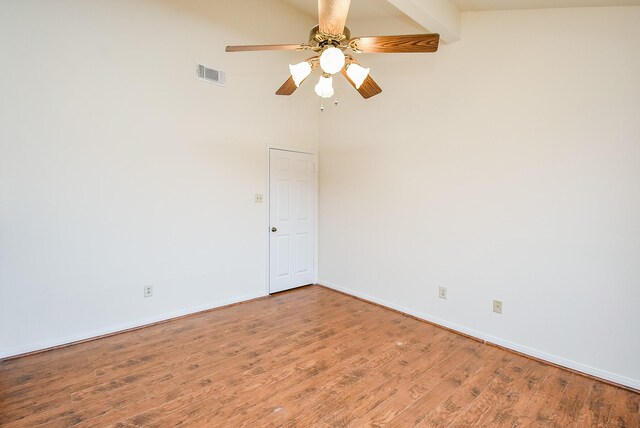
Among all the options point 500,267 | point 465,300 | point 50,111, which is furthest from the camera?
point 465,300

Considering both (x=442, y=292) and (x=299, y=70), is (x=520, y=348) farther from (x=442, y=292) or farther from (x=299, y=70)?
(x=299, y=70)

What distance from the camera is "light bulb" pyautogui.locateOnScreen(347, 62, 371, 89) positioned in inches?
82.7

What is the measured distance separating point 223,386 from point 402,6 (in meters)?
3.25

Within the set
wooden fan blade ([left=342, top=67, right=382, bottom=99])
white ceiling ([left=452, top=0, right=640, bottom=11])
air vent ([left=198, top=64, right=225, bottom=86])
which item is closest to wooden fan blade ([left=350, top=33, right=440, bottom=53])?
wooden fan blade ([left=342, top=67, right=382, bottom=99])

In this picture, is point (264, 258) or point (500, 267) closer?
point (500, 267)

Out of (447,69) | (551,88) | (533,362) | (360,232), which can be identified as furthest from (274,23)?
(533,362)

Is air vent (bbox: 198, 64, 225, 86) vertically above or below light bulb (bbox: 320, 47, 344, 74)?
above

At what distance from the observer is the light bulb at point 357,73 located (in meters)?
2.10

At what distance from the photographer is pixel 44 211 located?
272 centimetres

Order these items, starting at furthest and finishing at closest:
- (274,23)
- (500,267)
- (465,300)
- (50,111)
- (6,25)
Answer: (274,23), (465,300), (500,267), (50,111), (6,25)

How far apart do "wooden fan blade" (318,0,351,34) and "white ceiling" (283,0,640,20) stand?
5.73 feet

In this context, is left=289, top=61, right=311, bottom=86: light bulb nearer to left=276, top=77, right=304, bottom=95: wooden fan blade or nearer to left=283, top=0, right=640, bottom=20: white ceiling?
left=276, top=77, right=304, bottom=95: wooden fan blade

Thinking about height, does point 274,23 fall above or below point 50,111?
above

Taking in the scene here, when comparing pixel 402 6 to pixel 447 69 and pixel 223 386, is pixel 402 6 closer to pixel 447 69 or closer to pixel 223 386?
pixel 447 69
